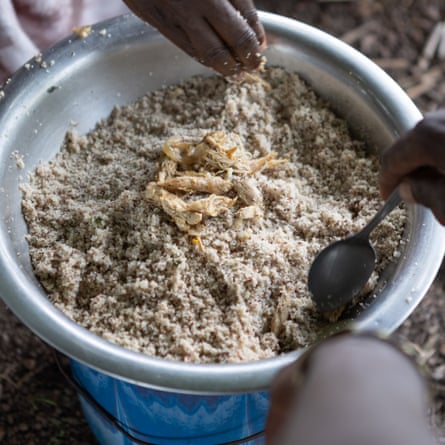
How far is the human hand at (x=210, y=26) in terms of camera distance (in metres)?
1.07

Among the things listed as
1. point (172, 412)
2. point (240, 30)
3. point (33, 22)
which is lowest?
point (172, 412)

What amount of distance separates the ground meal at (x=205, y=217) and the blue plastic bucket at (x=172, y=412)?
95 millimetres

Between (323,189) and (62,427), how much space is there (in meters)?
0.88

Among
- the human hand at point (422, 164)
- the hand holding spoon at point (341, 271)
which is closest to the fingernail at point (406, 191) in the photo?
the human hand at point (422, 164)

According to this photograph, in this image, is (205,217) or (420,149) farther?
(205,217)

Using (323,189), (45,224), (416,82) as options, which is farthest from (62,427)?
(416,82)

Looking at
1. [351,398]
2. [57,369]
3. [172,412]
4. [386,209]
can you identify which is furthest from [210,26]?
[57,369]

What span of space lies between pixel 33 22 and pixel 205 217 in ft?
2.97

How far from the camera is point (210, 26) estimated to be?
1.09 meters

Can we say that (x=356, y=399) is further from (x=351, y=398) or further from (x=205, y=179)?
(x=205, y=179)

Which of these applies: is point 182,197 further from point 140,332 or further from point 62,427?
point 62,427

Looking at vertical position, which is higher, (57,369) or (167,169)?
(167,169)

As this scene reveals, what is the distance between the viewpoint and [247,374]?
3.04 feet

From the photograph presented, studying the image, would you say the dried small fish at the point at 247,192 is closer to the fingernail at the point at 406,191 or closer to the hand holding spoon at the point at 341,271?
the hand holding spoon at the point at 341,271
